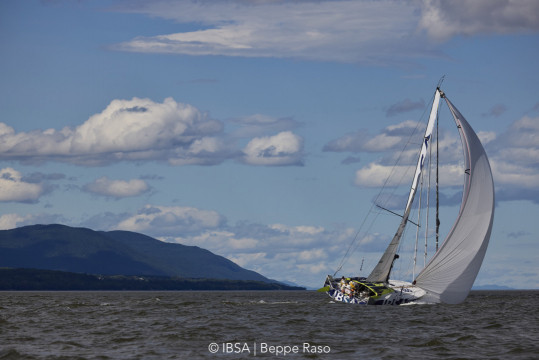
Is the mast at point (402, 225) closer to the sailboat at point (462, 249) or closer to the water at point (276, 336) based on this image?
the sailboat at point (462, 249)

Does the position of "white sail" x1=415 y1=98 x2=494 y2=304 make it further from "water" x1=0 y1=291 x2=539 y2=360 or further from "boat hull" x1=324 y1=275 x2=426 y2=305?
"water" x1=0 y1=291 x2=539 y2=360

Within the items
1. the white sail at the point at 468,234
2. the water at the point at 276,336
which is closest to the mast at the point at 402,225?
the white sail at the point at 468,234

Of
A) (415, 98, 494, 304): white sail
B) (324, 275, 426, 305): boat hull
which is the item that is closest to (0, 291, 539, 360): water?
(415, 98, 494, 304): white sail

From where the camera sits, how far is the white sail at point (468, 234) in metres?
78.9

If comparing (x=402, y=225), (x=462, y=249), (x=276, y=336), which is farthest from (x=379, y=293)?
(x=276, y=336)

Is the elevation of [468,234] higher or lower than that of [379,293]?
higher

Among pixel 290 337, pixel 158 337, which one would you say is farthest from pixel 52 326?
pixel 290 337

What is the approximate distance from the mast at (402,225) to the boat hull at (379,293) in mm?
1711

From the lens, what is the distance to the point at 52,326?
63844mm

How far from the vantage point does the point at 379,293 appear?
287ft

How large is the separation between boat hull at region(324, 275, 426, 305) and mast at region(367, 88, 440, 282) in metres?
1.71

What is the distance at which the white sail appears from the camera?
3108 inches

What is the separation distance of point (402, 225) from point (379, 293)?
906cm

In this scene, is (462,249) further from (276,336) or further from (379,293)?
(276,336)
